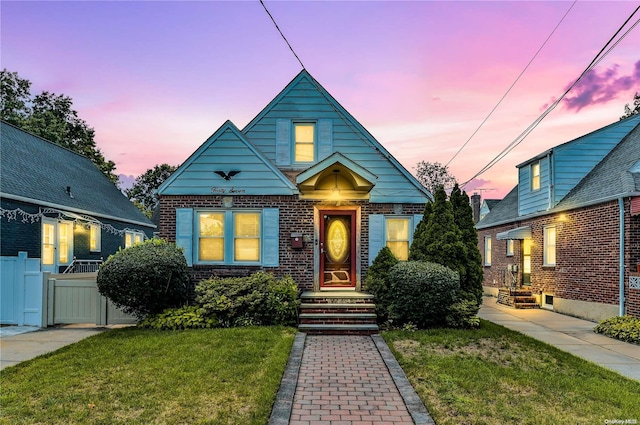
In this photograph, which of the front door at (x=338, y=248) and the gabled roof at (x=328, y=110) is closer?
the front door at (x=338, y=248)

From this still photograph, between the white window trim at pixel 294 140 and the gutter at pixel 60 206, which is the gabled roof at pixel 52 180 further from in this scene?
the white window trim at pixel 294 140

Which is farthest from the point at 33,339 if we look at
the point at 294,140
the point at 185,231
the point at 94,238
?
the point at 94,238

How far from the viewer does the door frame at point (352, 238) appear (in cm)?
1120

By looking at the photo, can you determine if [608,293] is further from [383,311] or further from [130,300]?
[130,300]

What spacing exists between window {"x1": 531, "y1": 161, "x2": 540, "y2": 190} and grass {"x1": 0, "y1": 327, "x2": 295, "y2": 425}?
12.0 metres

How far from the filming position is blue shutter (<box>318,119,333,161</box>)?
39.2 feet

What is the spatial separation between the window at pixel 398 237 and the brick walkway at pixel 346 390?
3.96 meters

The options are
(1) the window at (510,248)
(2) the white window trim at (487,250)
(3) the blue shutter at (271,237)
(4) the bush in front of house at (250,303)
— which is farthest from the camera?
(2) the white window trim at (487,250)

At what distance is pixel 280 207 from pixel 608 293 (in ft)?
30.9

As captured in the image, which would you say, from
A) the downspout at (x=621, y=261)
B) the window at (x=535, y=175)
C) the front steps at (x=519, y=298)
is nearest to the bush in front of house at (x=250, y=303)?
the downspout at (x=621, y=261)

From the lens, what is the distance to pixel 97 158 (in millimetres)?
31234

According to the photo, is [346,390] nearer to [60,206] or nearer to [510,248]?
[60,206]

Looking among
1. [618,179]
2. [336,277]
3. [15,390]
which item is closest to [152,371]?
[15,390]

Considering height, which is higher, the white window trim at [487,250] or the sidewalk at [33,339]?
the white window trim at [487,250]
